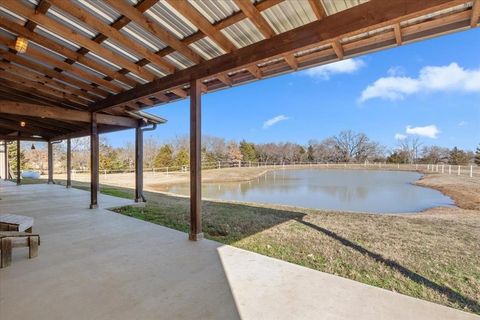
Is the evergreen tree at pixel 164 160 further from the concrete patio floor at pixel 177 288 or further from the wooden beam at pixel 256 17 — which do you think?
the wooden beam at pixel 256 17

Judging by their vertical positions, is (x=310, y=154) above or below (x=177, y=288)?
above

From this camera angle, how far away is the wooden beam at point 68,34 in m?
2.50

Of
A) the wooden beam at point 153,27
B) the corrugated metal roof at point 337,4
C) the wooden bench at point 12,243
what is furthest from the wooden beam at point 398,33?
the wooden bench at point 12,243

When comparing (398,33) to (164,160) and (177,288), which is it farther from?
(164,160)

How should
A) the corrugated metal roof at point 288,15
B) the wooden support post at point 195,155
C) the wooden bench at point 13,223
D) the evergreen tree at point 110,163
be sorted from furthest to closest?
the evergreen tree at point 110,163 < the wooden support post at point 195,155 < the wooden bench at point 13,223 < the corrugated metal roof at point 288,15

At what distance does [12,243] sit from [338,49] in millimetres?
4069

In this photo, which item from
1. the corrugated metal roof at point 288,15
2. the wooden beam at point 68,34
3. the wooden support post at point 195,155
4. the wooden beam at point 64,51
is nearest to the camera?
the corrugated metal roof at point 288,15

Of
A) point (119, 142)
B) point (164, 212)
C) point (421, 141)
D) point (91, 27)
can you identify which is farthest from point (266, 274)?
point (421, 141)

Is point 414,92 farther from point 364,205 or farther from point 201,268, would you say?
point 201,268

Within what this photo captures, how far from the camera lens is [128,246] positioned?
325 cm

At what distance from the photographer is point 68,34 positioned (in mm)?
2914

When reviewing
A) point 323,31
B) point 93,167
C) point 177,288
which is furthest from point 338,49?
point 93,167

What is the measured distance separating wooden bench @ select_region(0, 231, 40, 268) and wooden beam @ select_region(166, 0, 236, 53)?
9.45ft

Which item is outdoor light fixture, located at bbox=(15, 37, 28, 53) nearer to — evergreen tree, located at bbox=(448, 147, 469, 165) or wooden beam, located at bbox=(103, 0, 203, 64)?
wooden beam, located at bbox=(103, 0, 203, 64)
